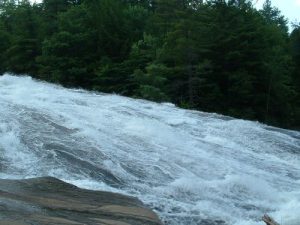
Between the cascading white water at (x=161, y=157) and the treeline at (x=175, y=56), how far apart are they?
46.8 ft

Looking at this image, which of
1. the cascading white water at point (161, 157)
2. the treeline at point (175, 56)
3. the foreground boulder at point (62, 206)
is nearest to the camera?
the foreground boulder at point (62, 206)

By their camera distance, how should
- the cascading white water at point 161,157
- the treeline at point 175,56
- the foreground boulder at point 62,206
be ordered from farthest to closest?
the treeline at point 175,56, the cascading white water at point 161,157, the foreground boulder at point 62,206

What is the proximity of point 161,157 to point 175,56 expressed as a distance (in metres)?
21.3

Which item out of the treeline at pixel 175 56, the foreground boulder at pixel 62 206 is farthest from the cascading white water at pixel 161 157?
the treeline at pixel 175 56

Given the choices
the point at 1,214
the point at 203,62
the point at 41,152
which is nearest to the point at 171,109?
the point at 41,152

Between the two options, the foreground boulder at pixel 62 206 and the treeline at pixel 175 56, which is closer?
the foreground boulder at pixel 62 206

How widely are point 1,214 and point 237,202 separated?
14.7ft

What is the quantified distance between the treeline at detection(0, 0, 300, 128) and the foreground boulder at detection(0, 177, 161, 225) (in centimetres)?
2101

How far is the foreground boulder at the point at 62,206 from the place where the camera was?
6211 millimetres

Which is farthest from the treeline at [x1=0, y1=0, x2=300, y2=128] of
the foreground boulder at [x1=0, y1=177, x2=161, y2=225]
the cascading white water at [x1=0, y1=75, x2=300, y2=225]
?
the foreground boulder at [x1=0, y1=177, x2=161, y2=225]

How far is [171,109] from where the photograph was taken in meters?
17.9

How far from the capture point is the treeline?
31.9 meters

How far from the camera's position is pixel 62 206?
6918 millimetres

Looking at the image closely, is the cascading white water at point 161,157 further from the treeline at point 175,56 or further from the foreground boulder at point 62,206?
the treeline at point 175,56
